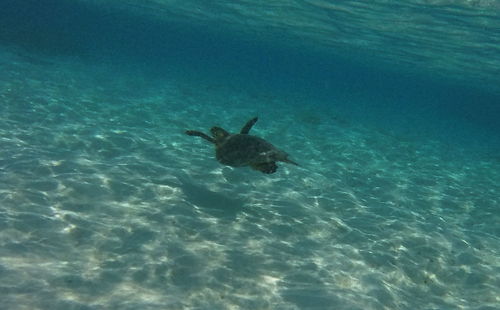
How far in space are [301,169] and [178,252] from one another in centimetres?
836

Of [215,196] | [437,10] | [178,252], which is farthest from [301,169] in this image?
[437,10]

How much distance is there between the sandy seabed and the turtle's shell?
7.66 feet

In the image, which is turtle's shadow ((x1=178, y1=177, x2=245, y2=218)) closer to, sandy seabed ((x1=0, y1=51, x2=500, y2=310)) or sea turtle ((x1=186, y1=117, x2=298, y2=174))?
sandy seabed ((x1=0, y1=51, x2=500, y2=310))

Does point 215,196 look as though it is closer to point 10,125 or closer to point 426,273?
point 426,273

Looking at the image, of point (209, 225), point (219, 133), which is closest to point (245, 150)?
point (219, 133)

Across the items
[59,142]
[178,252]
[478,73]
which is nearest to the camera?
[178,252]

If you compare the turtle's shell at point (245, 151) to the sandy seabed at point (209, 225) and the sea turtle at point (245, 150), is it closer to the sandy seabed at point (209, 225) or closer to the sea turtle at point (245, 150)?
the sea turtle at point (245, 150)

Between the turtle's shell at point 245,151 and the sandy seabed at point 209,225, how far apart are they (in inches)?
91.9

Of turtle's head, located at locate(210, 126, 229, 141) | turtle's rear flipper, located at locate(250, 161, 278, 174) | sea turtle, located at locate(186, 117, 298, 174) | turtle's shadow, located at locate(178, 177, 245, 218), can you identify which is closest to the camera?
turtle's rear flipper, located at locate(250, 161, 278, 174)

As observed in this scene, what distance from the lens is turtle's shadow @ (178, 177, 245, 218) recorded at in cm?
1052

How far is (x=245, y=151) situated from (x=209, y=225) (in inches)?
121

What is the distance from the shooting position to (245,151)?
24.3 ft

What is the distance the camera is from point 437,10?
72.8 feet

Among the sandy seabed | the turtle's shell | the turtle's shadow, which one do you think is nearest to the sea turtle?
the turtle's shell
